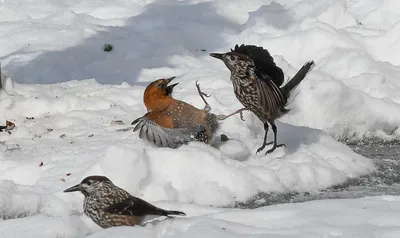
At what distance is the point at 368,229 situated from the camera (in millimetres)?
5207

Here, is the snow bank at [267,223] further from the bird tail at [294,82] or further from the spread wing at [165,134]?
the bird tail at [294,82]

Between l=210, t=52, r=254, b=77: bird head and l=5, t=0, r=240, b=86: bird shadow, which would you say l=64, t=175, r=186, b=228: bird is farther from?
l=5, t=0, r=240, b=86: bird shadow

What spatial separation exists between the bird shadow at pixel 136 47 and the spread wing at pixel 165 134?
10.8ft

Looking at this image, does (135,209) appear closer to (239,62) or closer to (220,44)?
(239,62)

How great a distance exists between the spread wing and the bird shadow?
3.28 metres

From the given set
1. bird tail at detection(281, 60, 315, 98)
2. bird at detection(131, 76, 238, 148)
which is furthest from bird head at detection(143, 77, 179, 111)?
bird tail at detection(281, 60, 315, 98)

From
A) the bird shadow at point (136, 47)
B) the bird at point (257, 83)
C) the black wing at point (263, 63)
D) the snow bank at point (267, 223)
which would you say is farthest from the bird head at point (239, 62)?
the bird shadow at point (136, 47)

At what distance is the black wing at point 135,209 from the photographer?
5516 mm

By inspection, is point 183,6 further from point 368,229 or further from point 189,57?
point 368,229

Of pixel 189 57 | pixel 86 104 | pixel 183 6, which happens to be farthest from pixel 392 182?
pixel 183 6

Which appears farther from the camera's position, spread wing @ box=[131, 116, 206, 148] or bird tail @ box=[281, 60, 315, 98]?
bird tail @ box=[281, 60, 315, 98]

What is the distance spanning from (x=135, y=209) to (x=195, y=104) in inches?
122

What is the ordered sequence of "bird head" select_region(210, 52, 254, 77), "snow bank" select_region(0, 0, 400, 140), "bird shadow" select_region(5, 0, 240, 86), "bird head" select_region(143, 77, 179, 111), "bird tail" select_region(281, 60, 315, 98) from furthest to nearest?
"bird shadow" select_region(5, 0, 240, 86) → "snow bank" select_region(0, 0, 400, 140) → "bird tail" select_region(281, 60, 315, 98) → "bird head" select_region(143, 77, 179, 111) → "bird head" select_region(210, 52, 254, 77)

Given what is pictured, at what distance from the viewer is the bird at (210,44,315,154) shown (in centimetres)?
696
